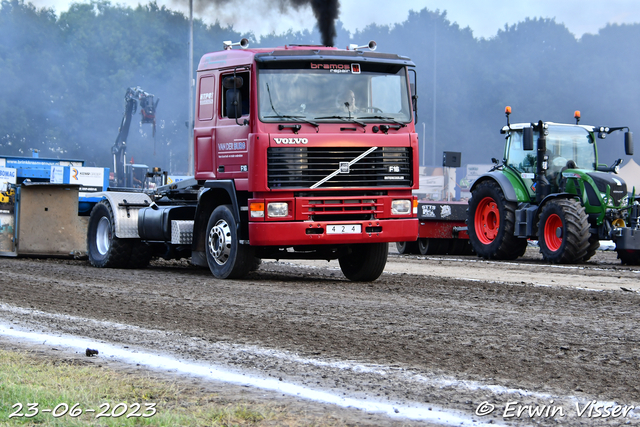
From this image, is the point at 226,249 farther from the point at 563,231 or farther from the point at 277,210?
the point at 563,231

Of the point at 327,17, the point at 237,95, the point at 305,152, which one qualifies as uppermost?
the point at 327,17

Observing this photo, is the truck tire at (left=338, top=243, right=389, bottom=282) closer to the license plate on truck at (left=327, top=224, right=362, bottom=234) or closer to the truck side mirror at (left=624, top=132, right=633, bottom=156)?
the license plate on truck at (left=327, top=224, right=362, bottom=234)

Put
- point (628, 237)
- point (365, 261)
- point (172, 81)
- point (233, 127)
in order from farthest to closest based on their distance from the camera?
point (172, 81)
point (628, 237)
point (365, 261)
point (233, 127)

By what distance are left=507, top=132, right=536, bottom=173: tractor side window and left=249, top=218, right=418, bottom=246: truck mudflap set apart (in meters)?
7.07

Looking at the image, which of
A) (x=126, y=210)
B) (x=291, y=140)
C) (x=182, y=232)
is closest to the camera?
(x=291, y=140)

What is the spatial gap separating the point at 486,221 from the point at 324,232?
839 centimetres

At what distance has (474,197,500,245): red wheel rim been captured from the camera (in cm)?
1917

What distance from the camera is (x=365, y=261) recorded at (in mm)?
13016

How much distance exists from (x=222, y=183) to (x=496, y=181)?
8.02 m

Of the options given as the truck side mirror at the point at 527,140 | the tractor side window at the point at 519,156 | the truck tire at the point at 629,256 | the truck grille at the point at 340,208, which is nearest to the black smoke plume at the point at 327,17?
the truck side mirror at the point at 527,140

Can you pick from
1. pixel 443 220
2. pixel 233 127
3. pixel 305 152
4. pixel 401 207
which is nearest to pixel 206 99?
pixel 233 127

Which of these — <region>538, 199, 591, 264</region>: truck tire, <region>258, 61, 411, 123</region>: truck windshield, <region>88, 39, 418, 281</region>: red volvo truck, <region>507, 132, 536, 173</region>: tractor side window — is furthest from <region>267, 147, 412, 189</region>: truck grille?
<region>507, 132, 536, 173</region>: tractor side window

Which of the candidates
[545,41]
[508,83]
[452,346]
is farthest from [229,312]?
[545,41]

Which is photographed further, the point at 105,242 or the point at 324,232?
the point at 105,242
